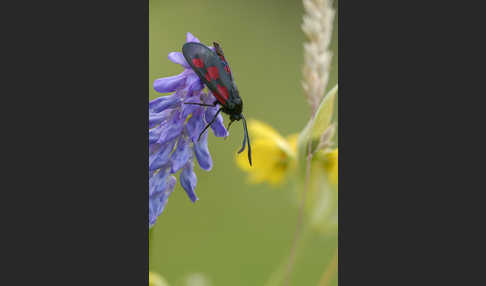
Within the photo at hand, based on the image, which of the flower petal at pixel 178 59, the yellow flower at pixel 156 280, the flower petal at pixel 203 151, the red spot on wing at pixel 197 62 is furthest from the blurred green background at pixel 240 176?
the red spot on wing at pixel 197 62

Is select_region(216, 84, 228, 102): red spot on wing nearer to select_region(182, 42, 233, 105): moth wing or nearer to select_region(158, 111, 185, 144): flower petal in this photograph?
select_region(182, 42, 233, 105): moth wing

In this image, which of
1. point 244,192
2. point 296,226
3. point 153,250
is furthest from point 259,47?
point 153,250

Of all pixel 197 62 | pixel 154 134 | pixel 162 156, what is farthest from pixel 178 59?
pixel 162 156

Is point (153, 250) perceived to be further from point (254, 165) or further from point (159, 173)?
point (254, 165)

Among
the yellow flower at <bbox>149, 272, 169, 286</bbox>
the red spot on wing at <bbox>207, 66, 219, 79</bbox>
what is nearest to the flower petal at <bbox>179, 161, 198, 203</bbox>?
the red spot on wing at <bbox>207, 66, 219, 79</bbox>

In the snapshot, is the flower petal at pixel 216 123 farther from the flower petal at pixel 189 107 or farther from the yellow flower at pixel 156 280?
the yellow flower at pixel 156 280

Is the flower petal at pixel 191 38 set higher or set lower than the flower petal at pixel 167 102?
higher

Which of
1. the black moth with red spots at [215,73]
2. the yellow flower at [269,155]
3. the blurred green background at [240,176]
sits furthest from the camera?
the yellow flower at [269,155]
